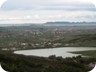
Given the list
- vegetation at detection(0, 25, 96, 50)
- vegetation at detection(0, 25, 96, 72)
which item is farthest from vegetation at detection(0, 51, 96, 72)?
vegetation at detection(0, 25, 96, 50)

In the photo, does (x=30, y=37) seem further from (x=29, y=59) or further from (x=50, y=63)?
(x=50, y=63)

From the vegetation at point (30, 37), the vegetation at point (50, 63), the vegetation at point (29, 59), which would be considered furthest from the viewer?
the vegetation at point (30, 37)

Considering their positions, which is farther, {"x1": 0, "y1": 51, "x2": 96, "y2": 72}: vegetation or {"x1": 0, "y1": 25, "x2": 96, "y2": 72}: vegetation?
{"x1": 0, "y1": 51, "x2": 96, "y2": 72}: vegetation

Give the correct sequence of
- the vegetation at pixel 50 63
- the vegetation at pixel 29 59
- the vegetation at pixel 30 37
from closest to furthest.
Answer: the vegetation at pixel 29 59, the vegetation at pixel 50 63, the vegetation at pixel 30 37

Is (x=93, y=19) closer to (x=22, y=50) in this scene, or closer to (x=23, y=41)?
(x=23, y=41)

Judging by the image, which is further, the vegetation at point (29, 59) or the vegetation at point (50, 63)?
the vegetation at point (50, 63)

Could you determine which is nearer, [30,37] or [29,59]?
[29,59]

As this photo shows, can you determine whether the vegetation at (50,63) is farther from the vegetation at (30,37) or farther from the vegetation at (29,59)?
the vegetation at (30,37)

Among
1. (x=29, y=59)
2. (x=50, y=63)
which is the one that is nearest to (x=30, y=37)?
(x=29, y=59)

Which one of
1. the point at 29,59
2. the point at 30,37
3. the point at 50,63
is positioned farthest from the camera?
the point at 30,37

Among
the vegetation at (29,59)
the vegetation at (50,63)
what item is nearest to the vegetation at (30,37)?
the vegetation at (29,59)

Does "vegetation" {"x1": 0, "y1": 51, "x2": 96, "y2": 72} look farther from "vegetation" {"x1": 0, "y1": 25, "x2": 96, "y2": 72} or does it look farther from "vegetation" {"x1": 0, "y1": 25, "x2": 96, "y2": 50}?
"vegetation" {"x1": 0, "y1": 25, "x2": 96, "y2": 50}

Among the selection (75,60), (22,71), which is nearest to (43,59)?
(75,60)
